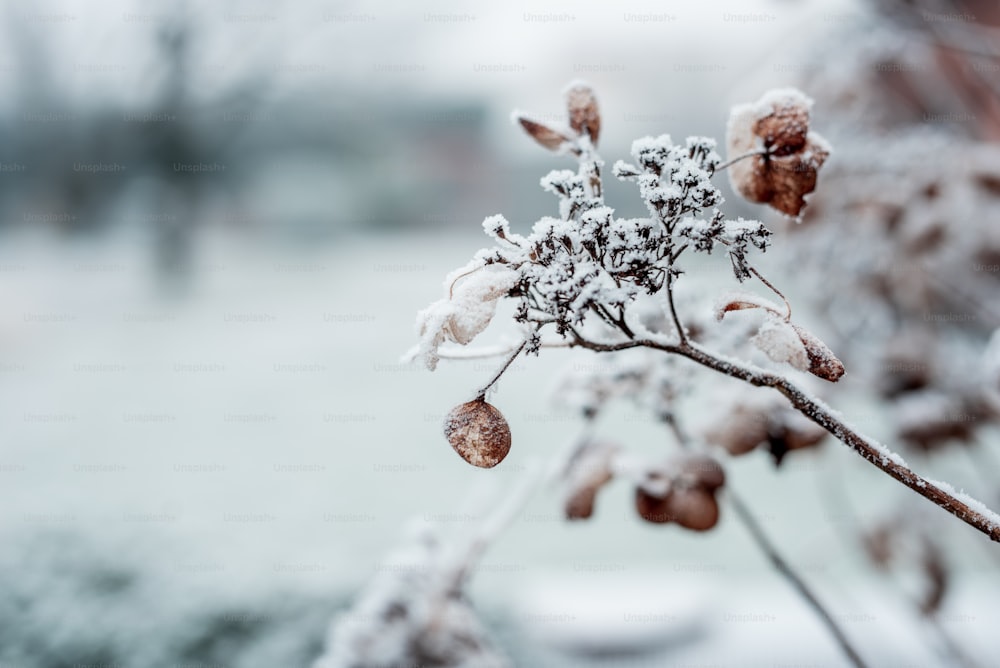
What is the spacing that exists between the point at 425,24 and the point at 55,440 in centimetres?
474

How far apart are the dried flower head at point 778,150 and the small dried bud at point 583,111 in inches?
4.2

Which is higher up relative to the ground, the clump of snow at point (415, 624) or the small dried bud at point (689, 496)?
the small dried bud at point (689, 496)

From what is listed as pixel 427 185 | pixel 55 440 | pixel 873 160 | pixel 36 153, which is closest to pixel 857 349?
pixel 873 160

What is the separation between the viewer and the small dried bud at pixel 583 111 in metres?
0.57

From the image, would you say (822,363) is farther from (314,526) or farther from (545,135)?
(314,526)

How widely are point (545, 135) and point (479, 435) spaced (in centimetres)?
24

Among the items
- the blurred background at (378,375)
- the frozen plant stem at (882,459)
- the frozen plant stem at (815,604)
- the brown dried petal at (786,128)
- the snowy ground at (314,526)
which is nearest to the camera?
the frozen plant stem at (882,459)

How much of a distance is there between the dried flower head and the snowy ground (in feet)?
0.90

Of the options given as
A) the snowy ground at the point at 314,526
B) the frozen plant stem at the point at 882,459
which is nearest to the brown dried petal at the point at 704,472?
the snowy ground at the point at 314,526

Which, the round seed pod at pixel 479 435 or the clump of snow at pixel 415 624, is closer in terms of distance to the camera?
the round seed pod at pixel 479 435

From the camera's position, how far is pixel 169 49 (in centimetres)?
676

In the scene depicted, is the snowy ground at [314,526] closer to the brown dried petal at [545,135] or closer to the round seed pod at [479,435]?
the round seed pod at [479,435]

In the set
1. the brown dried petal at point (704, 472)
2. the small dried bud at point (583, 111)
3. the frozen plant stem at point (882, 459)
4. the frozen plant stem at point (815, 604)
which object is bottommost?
the frozen plant stem at point (815, 604)

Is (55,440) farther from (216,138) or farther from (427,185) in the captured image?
(427,185)
